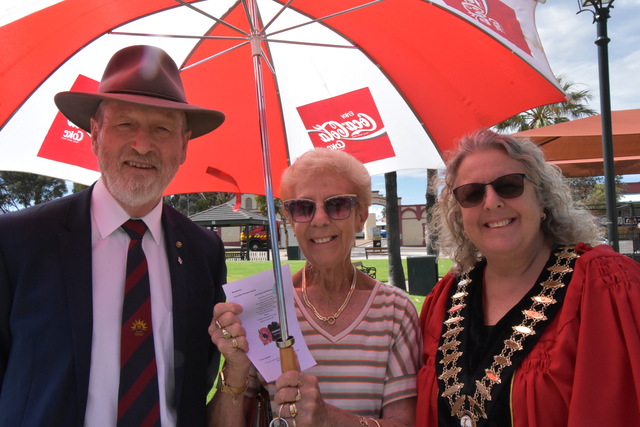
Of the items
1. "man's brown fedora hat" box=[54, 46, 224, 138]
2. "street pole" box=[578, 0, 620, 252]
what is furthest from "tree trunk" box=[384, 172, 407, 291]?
"man's brown fedora hat" box=[54, 46, 224, 138]

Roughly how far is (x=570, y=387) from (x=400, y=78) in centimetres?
187

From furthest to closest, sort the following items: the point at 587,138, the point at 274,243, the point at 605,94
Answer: the point at 587,138 < the point at 605,94 < the point at 274,243

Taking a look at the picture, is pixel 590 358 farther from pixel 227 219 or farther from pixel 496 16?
pixel 227 219

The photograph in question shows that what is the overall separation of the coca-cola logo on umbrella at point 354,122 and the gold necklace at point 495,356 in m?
1.24

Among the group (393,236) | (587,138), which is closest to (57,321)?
(587,138)

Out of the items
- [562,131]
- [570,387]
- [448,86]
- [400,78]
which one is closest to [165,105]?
[400,78]

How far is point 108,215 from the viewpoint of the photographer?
178cm

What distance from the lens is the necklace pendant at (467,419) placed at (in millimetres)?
1736

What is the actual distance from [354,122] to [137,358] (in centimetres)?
187

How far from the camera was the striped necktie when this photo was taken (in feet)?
5.13

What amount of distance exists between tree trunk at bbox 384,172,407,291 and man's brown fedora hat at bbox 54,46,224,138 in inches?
363

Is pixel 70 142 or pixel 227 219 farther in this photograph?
pixel 227 219

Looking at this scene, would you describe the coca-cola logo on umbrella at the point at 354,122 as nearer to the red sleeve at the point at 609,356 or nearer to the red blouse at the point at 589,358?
the red blouse at the point at 589,358

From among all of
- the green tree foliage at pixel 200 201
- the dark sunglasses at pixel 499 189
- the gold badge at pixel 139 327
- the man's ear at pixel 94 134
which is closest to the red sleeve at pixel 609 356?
the dark sunglasses at pixel 499 189
